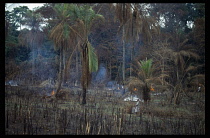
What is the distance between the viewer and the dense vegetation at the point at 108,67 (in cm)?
584

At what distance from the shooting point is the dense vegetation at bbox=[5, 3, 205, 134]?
584cm

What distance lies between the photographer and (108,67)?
2152 cm

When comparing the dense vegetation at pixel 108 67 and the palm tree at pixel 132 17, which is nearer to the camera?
the palm tree at pixel 132 17

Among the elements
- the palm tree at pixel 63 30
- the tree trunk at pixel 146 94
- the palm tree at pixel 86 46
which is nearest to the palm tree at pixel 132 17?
the palm tree at pixel 86 46

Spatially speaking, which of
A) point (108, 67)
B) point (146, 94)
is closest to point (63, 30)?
point (146, 94)

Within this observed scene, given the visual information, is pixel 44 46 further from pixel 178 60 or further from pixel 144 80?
pixel 144 80

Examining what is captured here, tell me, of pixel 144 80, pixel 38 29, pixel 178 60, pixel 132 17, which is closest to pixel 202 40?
pixel 178 60

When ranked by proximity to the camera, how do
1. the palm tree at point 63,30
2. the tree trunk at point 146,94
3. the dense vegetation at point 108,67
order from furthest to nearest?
the palm tree at point 63,30
the tree trunk at point 146,94
the dense vegetation at point 108,67

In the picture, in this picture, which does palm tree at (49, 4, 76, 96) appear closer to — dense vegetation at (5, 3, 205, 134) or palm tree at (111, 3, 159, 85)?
dense vegetation at (5, 3, 205, 134)

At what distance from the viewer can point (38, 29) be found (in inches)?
916

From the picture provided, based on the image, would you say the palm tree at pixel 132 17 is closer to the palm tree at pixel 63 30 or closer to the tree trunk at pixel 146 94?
the tree trunk at pixel 146 94

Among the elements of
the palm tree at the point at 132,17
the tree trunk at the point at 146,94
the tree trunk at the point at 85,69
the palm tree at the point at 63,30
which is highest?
the palm tree at the point at 63,30

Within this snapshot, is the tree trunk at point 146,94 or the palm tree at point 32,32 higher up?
the palm tree at point 32,32
